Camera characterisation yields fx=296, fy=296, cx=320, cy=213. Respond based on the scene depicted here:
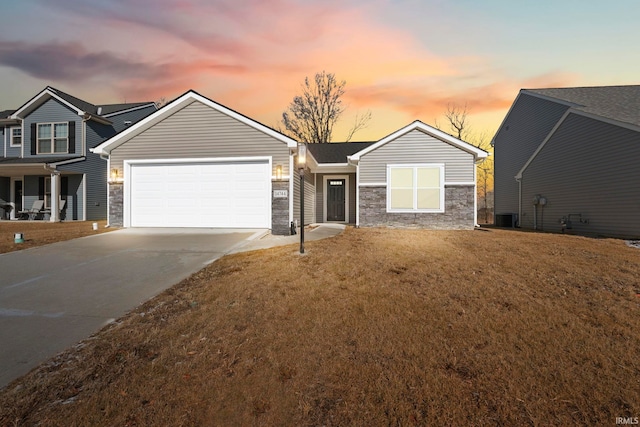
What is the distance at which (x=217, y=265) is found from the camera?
629 cm

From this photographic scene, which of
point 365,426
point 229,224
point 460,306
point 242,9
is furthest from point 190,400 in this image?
point 242,9

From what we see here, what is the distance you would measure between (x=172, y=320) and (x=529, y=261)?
677 cm

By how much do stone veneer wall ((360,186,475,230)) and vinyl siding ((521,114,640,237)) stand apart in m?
4.57

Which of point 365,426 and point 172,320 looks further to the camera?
point 172,320

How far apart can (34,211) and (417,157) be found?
2086 centimetres

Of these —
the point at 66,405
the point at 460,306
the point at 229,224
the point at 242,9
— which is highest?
the point at 242,9

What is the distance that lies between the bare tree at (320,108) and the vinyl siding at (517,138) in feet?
43.9

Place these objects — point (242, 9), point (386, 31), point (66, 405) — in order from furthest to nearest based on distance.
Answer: point (386, 31), point (242, 9), point (66, 405)

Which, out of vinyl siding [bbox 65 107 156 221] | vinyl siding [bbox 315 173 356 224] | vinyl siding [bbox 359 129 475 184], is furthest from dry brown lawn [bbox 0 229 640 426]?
vinyl siding [bbox 65 107 156 221]

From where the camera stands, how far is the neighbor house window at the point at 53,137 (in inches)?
695

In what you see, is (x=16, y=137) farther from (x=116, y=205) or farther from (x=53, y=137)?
(x=116, y=205)

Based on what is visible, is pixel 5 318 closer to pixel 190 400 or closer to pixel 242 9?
pixel 190 400

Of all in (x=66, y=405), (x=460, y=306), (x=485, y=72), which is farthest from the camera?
(x=485, y=72)

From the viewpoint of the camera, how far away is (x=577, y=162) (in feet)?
40.7
